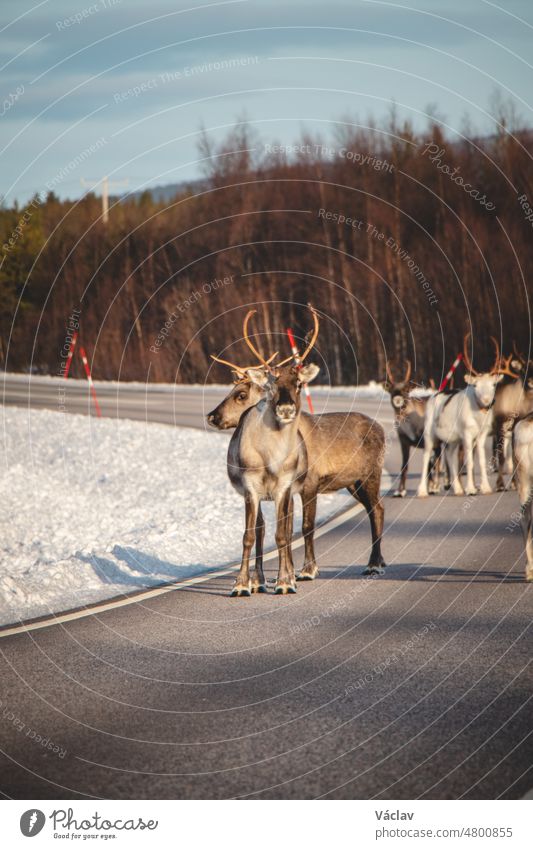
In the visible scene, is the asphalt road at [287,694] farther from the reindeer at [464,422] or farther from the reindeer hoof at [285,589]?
the reindeer at [464,422]

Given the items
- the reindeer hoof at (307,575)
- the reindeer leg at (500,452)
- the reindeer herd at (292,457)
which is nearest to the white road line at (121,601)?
the reindeer herd at (292,457)

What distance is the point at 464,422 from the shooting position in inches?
689

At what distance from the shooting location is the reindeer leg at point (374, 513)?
11359 millimetres

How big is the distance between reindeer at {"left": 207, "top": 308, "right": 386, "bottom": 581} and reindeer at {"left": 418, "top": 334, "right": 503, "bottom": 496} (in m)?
5.10

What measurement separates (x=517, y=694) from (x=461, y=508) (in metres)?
8.91

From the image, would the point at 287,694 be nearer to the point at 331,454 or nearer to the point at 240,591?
the point at 240,591

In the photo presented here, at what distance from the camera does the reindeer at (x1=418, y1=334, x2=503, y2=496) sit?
17.4m

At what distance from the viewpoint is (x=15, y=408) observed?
1361 inches

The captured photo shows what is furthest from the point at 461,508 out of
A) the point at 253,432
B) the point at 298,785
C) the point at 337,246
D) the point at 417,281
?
the point at 337,246

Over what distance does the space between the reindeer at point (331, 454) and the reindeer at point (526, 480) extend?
1482mm

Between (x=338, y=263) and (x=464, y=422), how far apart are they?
31516 mm

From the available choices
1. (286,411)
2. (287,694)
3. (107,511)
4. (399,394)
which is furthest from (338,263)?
(287,694)

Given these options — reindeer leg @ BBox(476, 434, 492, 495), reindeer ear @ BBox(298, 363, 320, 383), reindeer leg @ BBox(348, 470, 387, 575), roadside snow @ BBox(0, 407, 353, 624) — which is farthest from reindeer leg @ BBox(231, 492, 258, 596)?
reindeer leg @ BBox(476, 434, 492, 495)

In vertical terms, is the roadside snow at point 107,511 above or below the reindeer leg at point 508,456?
below
